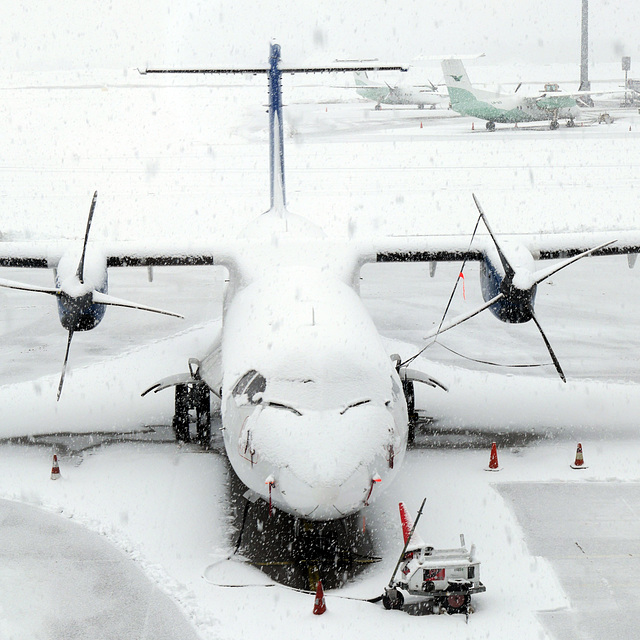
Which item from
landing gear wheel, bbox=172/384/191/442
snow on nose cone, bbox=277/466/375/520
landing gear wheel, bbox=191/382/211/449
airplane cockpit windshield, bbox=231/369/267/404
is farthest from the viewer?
landing gear wheel, bbox=172/384/191/442

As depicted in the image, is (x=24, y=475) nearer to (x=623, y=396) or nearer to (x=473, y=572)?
(x=473, y=572)

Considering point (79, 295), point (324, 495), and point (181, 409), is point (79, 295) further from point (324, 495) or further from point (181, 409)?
point (324, 495)

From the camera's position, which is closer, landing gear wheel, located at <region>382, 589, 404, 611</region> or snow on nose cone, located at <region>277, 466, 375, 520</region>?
snow on nose cone, located at <region>277, 466, 375, 520</region>

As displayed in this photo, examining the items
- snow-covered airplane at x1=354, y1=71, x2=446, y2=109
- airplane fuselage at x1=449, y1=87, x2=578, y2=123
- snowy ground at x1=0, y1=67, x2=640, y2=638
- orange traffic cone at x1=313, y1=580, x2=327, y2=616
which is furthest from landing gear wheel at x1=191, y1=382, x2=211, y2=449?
snow-covered airplane at x1=354, y1=71, x2=446, y2=109

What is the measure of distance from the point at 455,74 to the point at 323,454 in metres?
55.3

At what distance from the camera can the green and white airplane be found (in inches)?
2418

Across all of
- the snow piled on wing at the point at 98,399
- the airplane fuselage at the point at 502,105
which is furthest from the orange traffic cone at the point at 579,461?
the airplane fuselage at the point at 502,105

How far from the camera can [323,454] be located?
32.9ft

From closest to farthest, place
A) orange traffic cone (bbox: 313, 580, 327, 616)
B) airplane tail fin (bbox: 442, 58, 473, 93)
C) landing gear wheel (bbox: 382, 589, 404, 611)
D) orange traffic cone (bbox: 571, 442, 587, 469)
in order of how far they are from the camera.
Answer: orange traffic cone (bbox: 313, 580, 327, 616) → landing gear wheel (bbox: 382, 589, 404, 611) → orange traffic cone (bbox: 571, 442, 587, 469) → airplane tail fin (bbox: 442, 58, 473, 93)

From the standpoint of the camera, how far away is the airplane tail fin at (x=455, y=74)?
6072 centimetres

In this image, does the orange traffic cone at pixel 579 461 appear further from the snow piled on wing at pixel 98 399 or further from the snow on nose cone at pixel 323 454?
→ the snow piled on wing at pixel 98 399

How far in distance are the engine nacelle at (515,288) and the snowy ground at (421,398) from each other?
2.44 meters

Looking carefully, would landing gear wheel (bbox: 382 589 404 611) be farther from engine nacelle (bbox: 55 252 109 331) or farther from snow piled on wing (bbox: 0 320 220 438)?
snow piled on wing (bbox: 0 320 220 438)

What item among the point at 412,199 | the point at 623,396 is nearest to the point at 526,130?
the point at 412,199
